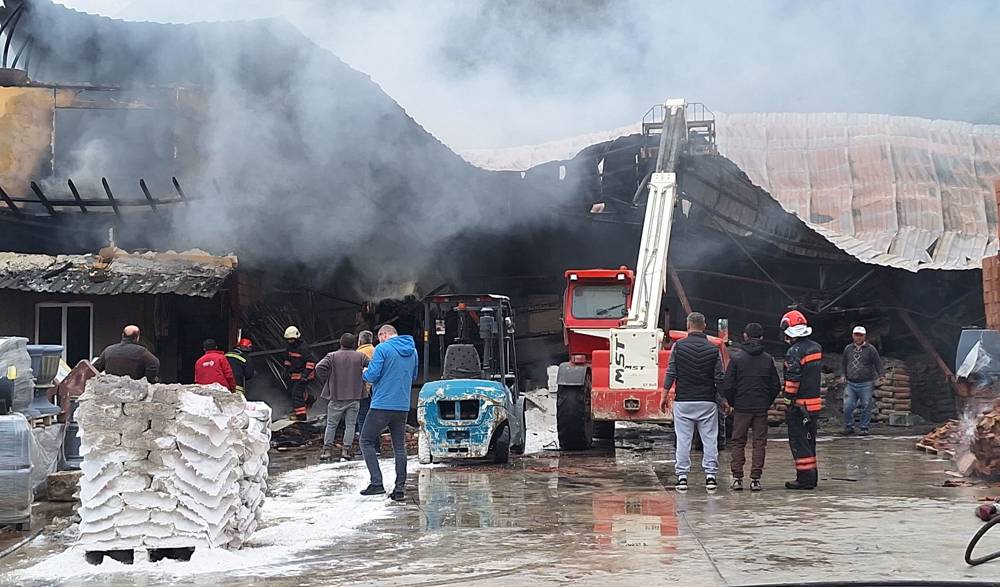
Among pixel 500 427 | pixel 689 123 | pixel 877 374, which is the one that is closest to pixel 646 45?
pixel 689 123

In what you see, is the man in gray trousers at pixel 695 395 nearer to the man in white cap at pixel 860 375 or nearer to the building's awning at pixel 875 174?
Result: the man in white cap at pixel 860 375

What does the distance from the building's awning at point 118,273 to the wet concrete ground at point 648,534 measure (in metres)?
5.38

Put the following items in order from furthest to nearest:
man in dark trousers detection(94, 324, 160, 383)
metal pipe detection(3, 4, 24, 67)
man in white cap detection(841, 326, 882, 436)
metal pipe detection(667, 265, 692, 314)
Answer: metal pipe detection(667, 265, 692, 314)
metal pipe detection(3, 4, 24, 67)
man in white cap detection(841, 326, 882, 436)
man in dark trousers detection(94, 324, 160, 383)

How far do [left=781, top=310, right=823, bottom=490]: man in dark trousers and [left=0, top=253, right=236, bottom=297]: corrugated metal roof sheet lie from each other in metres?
8.09

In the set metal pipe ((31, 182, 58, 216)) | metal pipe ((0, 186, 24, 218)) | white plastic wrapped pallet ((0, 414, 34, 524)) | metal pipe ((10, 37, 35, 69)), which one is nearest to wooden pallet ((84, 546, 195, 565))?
white plastic wrapped pallet ((0, 414, 34, 524))

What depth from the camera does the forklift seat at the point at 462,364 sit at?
38.6 ft

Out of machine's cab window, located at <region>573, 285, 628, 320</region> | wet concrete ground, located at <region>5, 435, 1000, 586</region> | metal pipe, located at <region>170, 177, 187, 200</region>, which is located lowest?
wet concrete ground, located at <region>5, 435, 1000, 586</region>

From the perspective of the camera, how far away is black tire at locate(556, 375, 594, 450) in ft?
40.7

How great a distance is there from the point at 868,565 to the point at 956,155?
17351 mm

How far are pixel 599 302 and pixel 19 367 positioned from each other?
7724mm

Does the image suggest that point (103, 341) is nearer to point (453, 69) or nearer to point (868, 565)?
point (453, 69)

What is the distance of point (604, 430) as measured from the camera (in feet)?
44.2

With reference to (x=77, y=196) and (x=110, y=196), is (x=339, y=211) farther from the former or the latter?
(x=77, y=196)

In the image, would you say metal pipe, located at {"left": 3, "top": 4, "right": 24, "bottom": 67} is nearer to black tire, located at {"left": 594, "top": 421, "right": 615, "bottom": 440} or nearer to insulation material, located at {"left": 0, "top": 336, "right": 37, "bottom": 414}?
insulation material, located at {"left": 0, "top": 336, "right": 37, "bottom": 414}
